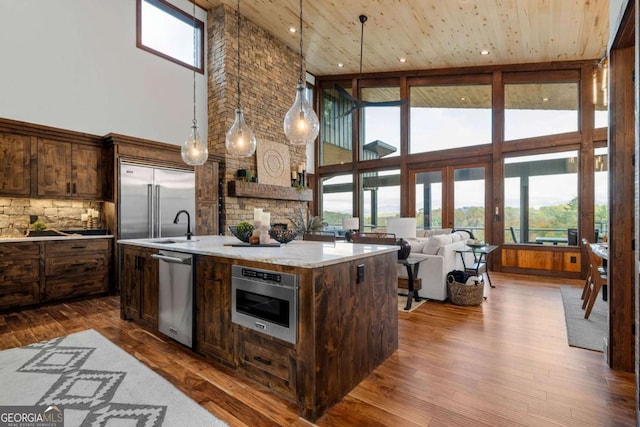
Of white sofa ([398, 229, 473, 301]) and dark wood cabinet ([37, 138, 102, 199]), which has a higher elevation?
dark wood cabinet ([37, 138, 102, 199])

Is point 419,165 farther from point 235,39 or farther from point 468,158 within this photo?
point 235,39

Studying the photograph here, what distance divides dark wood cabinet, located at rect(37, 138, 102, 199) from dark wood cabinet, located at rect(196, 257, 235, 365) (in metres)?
3.25

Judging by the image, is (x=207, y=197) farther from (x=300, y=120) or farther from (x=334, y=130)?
(x=334, y=130)

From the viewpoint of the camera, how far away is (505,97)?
6.57 meters

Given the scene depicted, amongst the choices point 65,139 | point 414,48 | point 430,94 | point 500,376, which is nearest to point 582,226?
point 430,94

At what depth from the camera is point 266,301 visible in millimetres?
1960

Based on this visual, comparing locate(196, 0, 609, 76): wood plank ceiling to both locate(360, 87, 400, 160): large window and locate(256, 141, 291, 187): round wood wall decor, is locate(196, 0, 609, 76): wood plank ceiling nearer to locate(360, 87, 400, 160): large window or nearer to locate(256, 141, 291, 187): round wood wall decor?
locate(360, 87, 400, 160): large window

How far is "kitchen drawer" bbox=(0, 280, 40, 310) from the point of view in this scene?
361 cm

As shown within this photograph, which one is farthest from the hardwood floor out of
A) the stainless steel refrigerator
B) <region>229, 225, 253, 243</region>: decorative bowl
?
the stainless steel refrigerator

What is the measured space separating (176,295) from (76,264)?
Answer: 8.55 ft

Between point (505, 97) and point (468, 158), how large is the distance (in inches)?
56.9

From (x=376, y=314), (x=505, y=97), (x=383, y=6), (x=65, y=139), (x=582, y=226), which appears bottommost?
(x=376, y=314)

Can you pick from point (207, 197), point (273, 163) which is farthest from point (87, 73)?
point (273, 163)

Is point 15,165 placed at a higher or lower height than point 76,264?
higher
